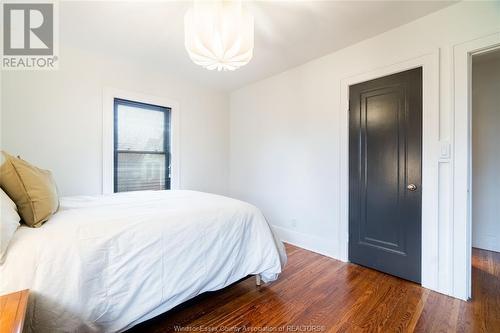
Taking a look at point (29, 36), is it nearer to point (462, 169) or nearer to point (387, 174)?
point (387, 174)

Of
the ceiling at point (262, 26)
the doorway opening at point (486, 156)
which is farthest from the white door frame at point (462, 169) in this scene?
the doorway opening at point (486, 156)

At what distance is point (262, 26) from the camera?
7.11ft

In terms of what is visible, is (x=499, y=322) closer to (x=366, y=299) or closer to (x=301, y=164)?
(x=366, y=299)

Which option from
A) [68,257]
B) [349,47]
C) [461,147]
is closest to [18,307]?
[68,257]

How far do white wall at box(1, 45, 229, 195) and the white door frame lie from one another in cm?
323

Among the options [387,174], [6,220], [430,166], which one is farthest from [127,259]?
[430,166]

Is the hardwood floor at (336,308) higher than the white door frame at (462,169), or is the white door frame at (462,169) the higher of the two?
the white door frame at (462,169)

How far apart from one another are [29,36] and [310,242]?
3792 millimetres

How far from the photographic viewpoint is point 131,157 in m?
3.11

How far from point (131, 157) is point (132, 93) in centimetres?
86

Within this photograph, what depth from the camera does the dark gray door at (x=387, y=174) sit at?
210 cm

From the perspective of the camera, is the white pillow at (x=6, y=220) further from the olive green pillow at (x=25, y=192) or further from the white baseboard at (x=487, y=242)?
the white baseboard at (x=487, y=242)

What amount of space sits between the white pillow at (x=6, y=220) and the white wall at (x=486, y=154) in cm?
450

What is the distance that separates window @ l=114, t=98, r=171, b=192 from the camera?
2.99 metres
